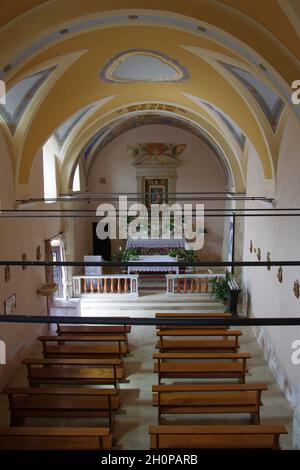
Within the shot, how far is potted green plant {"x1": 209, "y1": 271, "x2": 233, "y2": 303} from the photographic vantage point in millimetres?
13170

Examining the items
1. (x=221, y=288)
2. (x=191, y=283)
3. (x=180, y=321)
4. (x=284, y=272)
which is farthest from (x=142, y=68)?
(x=180, y=321)

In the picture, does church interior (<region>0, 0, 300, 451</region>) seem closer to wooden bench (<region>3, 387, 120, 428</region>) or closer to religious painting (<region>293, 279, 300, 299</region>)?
wooden bench (<region>3, 387, 120, 428</region>)

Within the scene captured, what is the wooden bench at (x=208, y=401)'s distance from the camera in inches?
258

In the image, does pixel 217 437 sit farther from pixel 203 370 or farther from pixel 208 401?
pixel 203 370

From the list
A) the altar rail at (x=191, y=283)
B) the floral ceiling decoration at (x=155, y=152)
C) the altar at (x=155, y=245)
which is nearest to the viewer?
the altar rail at (x=191, y=283)

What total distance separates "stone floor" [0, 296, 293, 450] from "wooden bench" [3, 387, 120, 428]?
414 millimetres

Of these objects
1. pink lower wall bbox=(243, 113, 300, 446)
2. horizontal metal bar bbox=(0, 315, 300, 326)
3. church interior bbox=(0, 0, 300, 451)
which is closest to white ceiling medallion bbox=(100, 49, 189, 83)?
church interior bbox=(0, 0, 300, 451)

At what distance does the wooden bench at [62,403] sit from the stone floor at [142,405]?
41 centimetres

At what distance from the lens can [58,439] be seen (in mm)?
5656

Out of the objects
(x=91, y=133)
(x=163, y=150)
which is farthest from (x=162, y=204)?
(x=91, y=133)

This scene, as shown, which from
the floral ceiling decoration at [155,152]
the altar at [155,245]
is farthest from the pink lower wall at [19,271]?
the floral ceiling decoration at [155,152]

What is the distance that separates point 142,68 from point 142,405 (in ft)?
22.1

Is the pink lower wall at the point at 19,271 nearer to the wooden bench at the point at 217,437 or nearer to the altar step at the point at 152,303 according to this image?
the altar step at the point at 152,303
